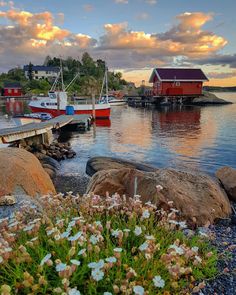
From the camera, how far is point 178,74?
278ft

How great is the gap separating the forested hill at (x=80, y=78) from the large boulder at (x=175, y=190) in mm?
117640

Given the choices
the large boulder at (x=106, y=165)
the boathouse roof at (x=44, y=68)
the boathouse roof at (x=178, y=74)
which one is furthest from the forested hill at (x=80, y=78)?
the large boulder at (x=106, y=165)

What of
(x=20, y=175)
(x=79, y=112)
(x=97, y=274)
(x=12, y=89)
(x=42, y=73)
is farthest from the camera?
(x=42, y=73)

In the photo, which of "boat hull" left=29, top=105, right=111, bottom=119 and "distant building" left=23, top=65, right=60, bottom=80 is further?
"distant building" left=23, top=65, right=60, bottom=80

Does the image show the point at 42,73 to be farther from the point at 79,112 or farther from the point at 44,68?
the point at 79,112

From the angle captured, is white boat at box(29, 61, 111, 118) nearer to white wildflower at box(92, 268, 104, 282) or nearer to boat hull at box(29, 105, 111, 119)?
boat hull at box(29, 105, 111, 119)

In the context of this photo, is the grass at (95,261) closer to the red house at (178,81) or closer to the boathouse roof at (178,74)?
the red house at (178,81)

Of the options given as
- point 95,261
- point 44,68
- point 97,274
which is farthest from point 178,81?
point 44,68

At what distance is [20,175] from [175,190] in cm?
368

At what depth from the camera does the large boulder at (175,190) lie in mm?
6388

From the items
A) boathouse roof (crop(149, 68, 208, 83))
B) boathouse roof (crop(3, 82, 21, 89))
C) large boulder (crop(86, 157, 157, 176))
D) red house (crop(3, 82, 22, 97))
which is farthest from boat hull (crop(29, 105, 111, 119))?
boathouse roof (crop(3, 82, 21, 89))

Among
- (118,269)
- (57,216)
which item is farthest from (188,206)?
(118,269)

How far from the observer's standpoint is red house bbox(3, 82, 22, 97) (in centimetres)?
13100

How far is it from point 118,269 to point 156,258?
0.50 metres
